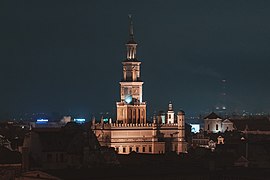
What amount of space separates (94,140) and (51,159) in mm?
5426

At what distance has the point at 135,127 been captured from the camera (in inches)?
4985

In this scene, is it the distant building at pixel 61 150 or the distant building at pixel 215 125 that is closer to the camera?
the distant building at pixel 61 150

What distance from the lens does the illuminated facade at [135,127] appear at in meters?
126

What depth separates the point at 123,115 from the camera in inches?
5079

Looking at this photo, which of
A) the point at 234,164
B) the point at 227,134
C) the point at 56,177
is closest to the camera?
the point at 56,177

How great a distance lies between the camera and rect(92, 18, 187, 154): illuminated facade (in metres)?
126

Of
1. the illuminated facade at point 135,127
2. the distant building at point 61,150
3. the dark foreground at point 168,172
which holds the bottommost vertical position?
the dark foreground at point 168,172

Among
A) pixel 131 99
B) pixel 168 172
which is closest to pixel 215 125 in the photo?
pixel 131 99

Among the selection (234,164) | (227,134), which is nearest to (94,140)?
(234,164)

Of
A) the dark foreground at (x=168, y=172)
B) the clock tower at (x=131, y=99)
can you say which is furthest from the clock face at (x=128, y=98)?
Result: the dark foreground at (x=168, y=172)

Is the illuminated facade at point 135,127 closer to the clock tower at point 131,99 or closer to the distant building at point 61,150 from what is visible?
the clock tower at point 131,99

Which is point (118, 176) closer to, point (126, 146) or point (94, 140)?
point (94, 140)

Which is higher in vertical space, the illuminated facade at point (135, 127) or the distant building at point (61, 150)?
the illuminated facade at point (135, 127)

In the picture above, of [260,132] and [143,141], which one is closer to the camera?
[143,141]
